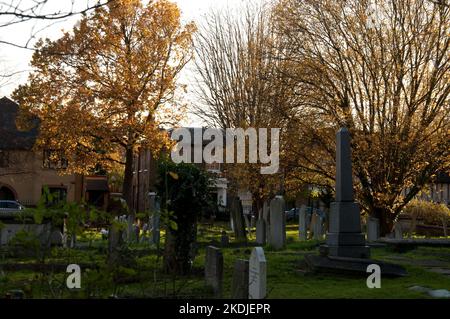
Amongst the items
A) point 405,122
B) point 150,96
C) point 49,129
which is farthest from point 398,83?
point 49,129

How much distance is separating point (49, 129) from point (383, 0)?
676 inches

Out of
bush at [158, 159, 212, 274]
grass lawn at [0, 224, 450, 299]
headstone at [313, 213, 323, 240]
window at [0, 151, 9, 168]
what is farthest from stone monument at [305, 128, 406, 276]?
window at [0, 151, 9, 168]

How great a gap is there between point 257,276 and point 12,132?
156 ft

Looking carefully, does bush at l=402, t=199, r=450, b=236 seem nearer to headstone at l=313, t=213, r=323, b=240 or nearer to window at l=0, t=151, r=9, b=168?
headstone at l=313, t=213, r=323, b=240

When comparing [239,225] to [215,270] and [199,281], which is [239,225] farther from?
[215,270]

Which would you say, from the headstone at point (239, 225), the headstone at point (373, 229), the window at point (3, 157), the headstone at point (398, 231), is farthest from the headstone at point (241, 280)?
the window at point (3, 157)

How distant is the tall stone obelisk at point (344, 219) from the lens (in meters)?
15.1

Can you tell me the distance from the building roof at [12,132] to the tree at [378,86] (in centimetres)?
2768

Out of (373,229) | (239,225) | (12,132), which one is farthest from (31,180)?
(373,229)

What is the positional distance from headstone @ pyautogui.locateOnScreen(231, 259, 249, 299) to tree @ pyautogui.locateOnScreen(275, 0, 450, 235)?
17.1 meters

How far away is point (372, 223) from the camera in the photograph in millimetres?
24000

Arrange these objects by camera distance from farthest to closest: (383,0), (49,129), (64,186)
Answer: (64,186), (49,129), (383,0)
